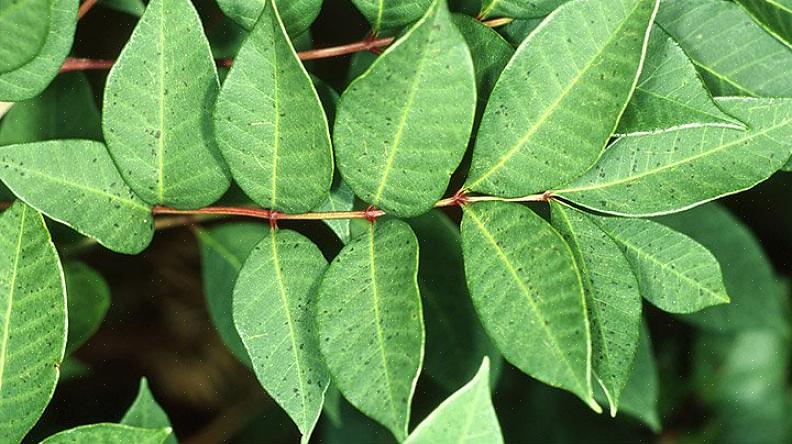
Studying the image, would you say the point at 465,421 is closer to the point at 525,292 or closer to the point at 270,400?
the point at 525,292

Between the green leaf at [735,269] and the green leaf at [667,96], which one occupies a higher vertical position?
the green leaf at [667,96]

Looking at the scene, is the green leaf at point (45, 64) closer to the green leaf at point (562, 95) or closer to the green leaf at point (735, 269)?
the green leaf at point (562, 95)

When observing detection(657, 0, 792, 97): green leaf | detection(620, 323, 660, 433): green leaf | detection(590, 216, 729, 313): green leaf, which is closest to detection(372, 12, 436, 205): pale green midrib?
detection(590, 216, 729, 313): green leaf

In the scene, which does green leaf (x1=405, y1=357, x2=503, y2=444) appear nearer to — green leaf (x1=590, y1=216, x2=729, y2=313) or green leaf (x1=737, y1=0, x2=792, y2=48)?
green leaf (x1=590, y1=216, x2=729, y2=313)

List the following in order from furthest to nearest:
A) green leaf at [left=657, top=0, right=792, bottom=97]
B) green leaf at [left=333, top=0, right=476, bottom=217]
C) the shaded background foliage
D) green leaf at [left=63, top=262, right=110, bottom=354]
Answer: the shaded background foliage
green leaf at [left=63, top=262, right=110, bottom=354]
green leaf at [left=657, top=0, right=792, bottom=97]
green leaf at [left=333, top=0, right=476, bottom=217]

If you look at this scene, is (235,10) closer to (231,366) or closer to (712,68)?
(712,68)

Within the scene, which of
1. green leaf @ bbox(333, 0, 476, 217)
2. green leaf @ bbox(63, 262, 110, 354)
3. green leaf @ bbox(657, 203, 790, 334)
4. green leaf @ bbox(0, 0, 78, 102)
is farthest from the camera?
green leaf @ bbox(657, 203, 790, 334)

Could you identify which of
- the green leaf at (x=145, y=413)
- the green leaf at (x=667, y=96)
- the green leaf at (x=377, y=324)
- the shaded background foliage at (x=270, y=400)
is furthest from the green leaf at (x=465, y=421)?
the shaded background foliage at (x=270, y=400)

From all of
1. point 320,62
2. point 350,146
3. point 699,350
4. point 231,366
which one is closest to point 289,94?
point 350,146
